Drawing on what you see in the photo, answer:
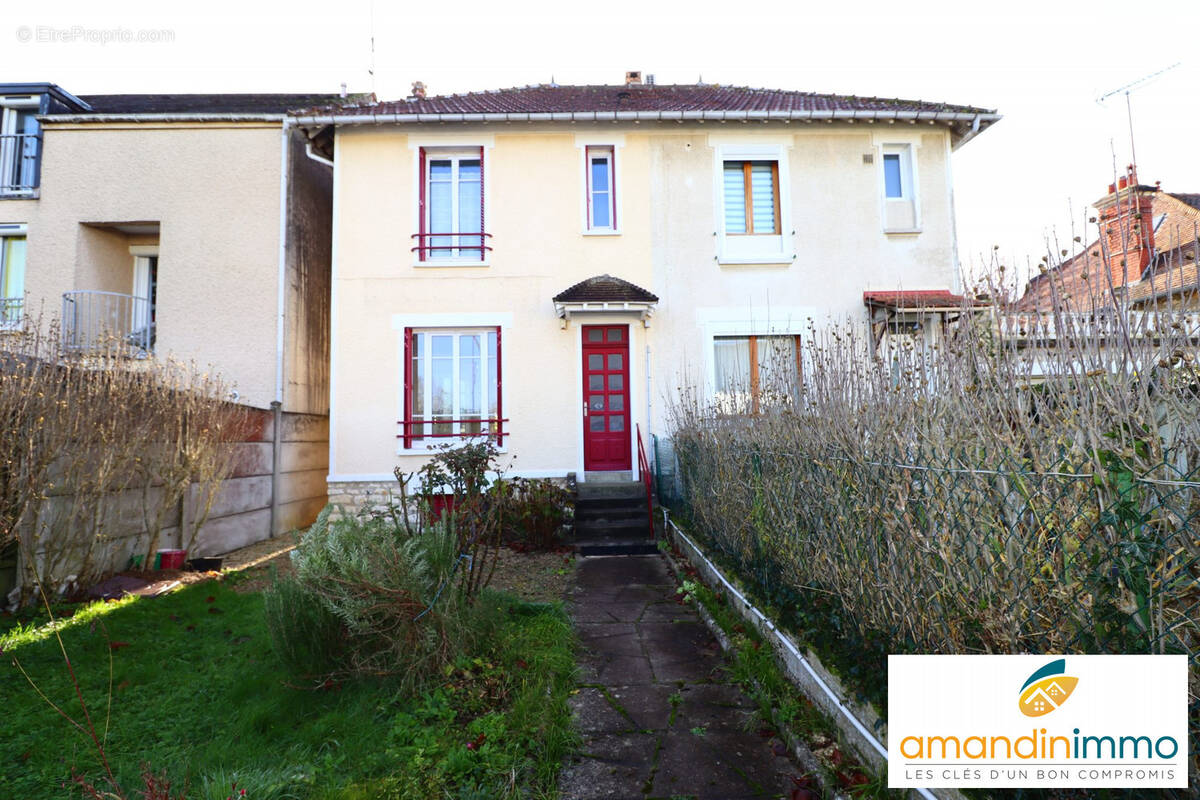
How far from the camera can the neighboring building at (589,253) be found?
10.9 metres

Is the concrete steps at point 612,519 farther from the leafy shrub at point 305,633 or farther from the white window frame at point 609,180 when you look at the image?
the leafy shrub at point 305,633

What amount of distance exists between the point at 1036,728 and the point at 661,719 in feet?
6.77

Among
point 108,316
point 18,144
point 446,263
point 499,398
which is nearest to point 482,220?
point 446,263

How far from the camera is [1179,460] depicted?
2238mm

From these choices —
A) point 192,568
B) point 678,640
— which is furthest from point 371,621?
point 192,568

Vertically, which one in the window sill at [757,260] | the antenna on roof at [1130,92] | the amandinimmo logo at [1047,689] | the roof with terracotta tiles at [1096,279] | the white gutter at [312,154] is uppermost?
the white gutter at [312,154]

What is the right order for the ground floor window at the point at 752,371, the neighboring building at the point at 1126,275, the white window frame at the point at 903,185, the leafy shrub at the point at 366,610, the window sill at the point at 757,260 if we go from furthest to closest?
the white window frame at the point at 903,185 → the window sill at the point at 757,260 → the ground floor window at the point at 752,371 → the leafy shrub at the point at 366,610 → the neighboring building at the point at 1126,275

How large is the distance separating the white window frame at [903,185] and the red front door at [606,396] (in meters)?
4.87

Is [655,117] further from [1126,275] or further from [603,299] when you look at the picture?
[1126,275]

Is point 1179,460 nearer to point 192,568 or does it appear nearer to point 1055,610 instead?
point 1055,610

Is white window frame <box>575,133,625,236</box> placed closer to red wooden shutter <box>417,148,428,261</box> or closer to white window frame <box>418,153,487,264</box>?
white window frame <box>418,153,487,264</box>

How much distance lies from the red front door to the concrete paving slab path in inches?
196

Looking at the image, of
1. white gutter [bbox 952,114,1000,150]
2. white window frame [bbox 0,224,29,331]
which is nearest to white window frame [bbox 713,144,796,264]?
white gutter [bbox 952,114,1000,150]

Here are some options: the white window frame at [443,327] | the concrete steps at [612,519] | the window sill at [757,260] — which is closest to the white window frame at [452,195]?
the white window frame at [443,327]
